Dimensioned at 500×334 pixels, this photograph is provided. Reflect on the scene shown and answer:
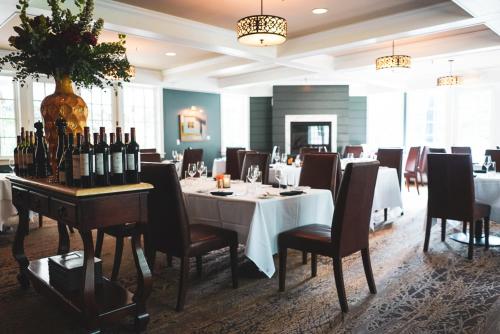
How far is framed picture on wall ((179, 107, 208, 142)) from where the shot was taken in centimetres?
928

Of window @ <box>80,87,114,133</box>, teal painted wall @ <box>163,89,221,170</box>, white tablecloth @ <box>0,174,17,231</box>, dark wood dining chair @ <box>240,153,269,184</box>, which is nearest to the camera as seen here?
white tablecloth @ <box>0,174,17,231</box>

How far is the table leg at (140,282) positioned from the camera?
7.64ft

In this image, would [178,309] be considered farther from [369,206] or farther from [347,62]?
[347,62]

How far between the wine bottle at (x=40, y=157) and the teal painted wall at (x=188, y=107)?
20.3 feet

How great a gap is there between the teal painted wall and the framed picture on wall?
10cm

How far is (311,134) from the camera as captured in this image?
32.4 ft

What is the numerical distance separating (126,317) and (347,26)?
458 cm

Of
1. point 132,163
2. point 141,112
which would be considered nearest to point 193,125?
point 141,112

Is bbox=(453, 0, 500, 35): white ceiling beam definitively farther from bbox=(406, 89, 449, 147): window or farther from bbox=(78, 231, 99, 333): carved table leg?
bbox=(406, 89, 449, 147): window

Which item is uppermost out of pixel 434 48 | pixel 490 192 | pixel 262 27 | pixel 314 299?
pixel 434 48

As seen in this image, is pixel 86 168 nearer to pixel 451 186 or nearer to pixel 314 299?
pixel 314 299

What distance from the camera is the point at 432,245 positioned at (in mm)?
4152

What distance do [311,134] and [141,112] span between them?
4.12 m

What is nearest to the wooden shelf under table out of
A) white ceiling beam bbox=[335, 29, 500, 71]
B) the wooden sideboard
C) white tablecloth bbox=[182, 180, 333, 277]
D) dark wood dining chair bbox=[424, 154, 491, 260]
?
the wooden sideboard
